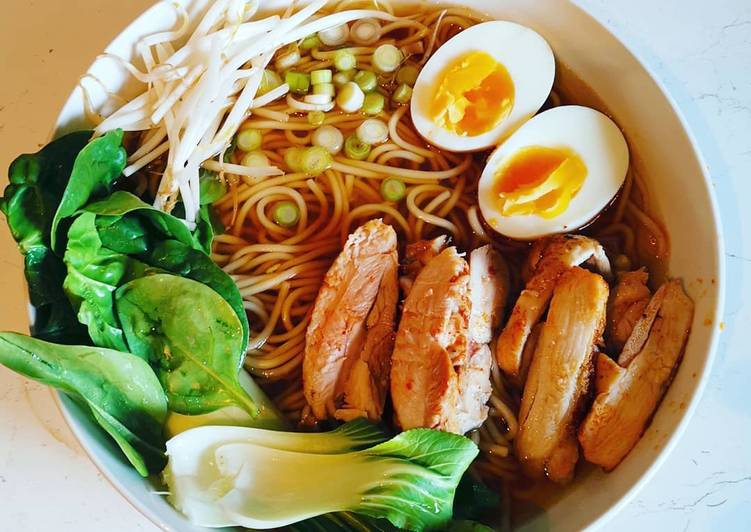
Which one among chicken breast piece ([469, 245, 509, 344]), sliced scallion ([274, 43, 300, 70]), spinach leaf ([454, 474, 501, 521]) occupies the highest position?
sliced scallion ([274, 43, 300, 70])

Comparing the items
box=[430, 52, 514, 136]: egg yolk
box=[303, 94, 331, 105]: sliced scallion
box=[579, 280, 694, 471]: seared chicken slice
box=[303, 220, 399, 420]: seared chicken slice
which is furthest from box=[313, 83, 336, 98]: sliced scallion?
box=[579, 280, 694, 471]: seared chicken slice

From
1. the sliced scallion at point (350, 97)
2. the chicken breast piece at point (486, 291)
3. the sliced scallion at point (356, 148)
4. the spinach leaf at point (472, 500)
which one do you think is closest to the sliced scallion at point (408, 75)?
the sliced scallion at point (350, 97)

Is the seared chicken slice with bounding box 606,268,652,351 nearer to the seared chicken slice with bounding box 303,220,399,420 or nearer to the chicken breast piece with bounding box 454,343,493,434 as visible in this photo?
the chicken breast piece with bounding box 454,343,493,434

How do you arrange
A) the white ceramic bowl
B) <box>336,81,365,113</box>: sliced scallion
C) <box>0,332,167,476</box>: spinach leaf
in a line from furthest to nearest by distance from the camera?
<box>336,81,365,113</box>: sliced scallion < the white ceramic bowl < <box>0,332,167,476</box>: spinach leaf

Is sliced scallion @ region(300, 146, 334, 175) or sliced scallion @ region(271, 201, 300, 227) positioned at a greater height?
sliced scallion @ region(300, 146, 334, 175)

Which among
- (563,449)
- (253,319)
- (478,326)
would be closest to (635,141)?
(478,326)

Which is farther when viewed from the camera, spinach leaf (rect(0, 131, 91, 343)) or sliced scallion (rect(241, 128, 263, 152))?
sliced scallion (rect(241, 128, 263, 152))

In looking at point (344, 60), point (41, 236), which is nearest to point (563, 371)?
point (344, 60)
